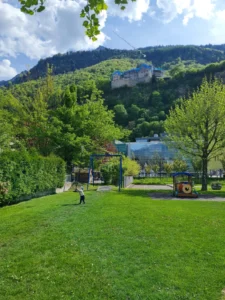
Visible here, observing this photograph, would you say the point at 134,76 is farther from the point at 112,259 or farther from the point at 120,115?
the point at 112,259

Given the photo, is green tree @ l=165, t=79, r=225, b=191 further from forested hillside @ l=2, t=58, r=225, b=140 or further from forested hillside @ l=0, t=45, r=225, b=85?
forested hillside @ l=0, t=45, r=225, b=85

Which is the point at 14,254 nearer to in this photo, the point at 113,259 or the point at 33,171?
the point at 113,259

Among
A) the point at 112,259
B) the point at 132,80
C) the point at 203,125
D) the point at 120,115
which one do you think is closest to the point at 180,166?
the point at 203,125

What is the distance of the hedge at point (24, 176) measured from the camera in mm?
13328

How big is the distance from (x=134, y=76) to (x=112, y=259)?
5197 inches

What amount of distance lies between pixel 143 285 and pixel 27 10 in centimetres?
407

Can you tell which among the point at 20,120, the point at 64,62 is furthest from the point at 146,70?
the point at 20,120

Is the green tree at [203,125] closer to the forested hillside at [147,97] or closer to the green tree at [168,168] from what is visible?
the green tree at [168,168]

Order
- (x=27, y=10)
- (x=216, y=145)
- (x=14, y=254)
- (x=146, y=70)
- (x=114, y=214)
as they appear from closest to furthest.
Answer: (x=27, y=10) → (x=14, y=254) → (x=114, y=214) → (x=216, y=145) → (x=146, y=70)

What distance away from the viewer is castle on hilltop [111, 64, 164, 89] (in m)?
125

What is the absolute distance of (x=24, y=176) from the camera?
1524cm

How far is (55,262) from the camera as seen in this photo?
5242mm

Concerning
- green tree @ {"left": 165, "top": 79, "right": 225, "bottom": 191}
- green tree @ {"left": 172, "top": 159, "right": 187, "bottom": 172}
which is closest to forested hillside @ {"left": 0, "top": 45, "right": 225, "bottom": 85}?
green tree @ {"left": 172, "top": 159, "right": 187, "bottom": 172}

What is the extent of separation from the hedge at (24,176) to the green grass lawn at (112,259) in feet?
15.4
